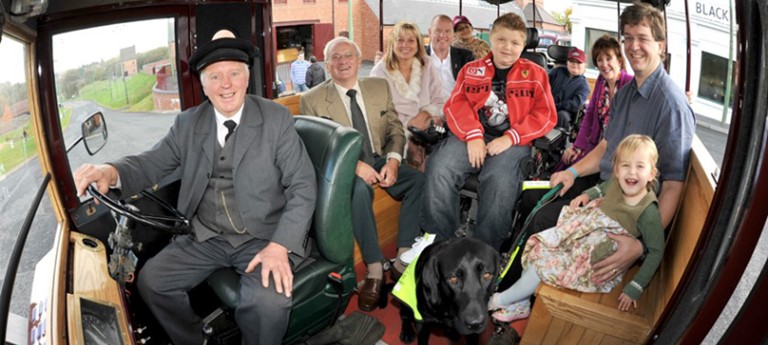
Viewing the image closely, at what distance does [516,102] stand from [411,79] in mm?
929

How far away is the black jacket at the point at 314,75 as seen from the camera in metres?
5.41

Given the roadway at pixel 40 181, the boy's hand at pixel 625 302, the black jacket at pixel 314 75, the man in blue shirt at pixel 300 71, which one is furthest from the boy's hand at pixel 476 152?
the black jacket at pixel 314 75

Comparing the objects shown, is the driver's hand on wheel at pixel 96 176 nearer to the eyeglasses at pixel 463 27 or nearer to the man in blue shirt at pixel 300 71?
the man in blue shirt at pixel 300 71

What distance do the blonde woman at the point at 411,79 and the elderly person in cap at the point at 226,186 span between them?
4.91 ft

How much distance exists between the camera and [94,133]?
221 cm

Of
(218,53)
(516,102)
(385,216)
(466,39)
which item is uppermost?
(466,39)

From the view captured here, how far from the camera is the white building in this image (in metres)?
2.69

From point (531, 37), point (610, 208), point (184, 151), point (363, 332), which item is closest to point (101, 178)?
point (184, 151)

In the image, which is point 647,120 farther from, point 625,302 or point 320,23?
point 320,23

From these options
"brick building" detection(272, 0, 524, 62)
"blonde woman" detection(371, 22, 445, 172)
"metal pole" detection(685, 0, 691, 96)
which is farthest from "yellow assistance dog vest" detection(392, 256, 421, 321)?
"metal pole" detection(685, 0, 691, 96)

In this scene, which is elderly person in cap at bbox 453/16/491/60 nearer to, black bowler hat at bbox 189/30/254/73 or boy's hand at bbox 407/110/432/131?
boy's hand at bbox 407/110/432/131

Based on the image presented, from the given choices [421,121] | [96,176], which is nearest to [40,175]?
[96,176]

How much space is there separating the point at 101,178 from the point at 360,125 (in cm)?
153

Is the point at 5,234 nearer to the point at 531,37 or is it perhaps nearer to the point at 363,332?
the point at 363,332
